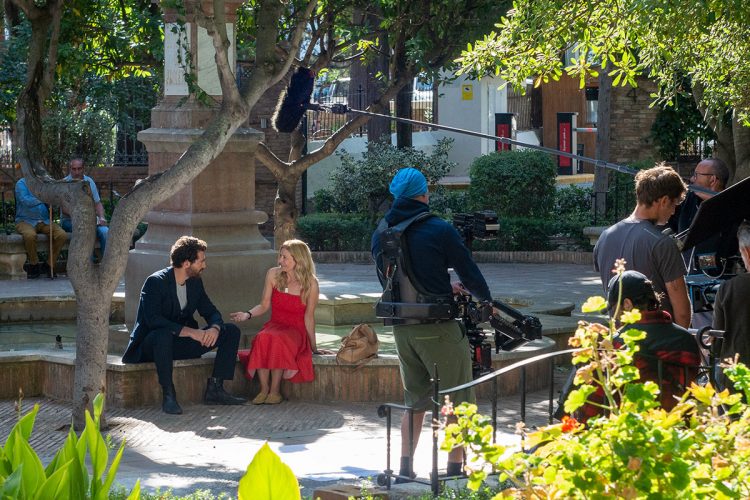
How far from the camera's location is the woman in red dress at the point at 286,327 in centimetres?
946

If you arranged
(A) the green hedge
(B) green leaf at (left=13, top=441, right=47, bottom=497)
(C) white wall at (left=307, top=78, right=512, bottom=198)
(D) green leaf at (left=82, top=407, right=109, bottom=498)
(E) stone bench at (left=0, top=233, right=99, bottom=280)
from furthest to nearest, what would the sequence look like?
(C) white wall at (left=307, top=78, right=512, bottom=198) → (A) the green hedge → (E) stone bench at (left=0, top=233, right=99, bottom=280) → (D) green leaf at (left=82, top=407, right=109, bottom=498) → (B) green leaf at (left=13, top=441, right=47, bottom=497)

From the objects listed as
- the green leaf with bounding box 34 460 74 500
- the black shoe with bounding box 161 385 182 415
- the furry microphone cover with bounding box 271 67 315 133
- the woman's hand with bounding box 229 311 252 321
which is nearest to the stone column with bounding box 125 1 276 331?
the furry microphone cover with bounding box 271 67 315 133

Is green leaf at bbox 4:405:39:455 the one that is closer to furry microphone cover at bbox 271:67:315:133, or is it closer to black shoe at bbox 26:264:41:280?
furry microphone cover at bbox 271:67:315:133

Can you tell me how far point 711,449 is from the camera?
3.67 m

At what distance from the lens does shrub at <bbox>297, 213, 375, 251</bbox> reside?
20.2 m

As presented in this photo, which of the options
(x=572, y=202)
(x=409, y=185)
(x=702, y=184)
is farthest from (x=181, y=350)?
(x=572, y=202)

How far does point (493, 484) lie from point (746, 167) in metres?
12.4

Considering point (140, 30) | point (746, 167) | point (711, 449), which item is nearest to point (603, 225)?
point (746, 167)

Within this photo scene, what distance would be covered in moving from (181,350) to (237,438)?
1.31 metres

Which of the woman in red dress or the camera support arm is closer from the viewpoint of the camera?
the camera support arm

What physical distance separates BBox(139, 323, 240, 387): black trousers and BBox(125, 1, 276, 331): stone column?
39.4 inches

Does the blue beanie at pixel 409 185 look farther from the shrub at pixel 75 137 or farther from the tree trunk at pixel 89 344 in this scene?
the shrub at pixel 75 137

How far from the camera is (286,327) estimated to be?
9617mm

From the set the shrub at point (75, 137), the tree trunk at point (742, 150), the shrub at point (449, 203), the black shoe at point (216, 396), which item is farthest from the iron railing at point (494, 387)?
the shrub at point (75, 137)
